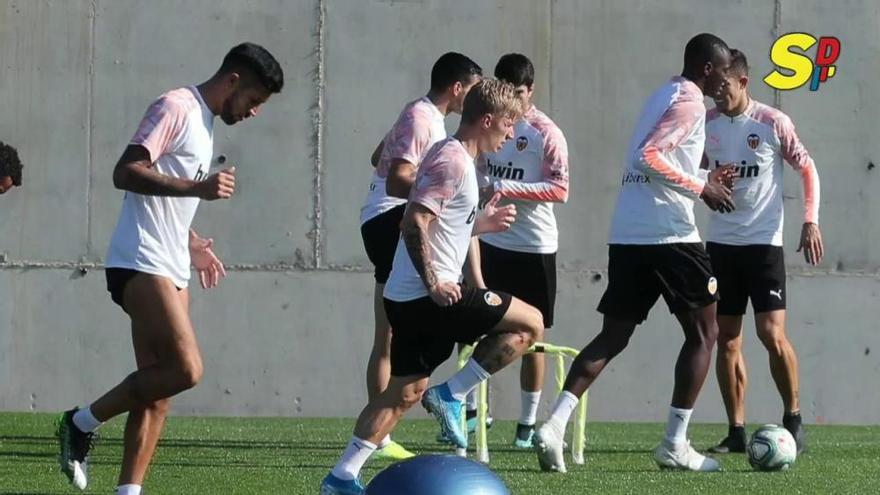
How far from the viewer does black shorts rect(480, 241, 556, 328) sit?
9.34 meters

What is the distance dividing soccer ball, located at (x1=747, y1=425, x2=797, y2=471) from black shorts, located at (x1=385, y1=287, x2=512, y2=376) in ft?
6.58

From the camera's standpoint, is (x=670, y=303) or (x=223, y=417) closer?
(x=670, y=303)

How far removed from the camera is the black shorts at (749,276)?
29.9 ft

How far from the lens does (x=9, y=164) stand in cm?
704

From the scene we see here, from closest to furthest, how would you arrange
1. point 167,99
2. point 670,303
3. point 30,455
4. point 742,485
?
point 167,99 → point 742,485 → point 670,303 → point 30,455

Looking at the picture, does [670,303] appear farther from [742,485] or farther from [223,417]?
[223,417]

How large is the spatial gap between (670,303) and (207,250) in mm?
2277

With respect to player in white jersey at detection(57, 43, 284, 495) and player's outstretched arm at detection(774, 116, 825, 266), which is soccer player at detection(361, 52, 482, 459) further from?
player's outstretched arm at detection(774, 116, 825, 266)

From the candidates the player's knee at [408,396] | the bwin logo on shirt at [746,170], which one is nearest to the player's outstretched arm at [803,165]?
the bwin logo on shirt at [746,170]

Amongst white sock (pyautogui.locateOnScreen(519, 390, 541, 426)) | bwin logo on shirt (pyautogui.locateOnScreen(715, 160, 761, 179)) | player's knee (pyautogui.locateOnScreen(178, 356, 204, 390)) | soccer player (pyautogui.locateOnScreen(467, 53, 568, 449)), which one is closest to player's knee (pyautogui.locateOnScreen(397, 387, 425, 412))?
player's knee (pyautogui.locateOnScreen(178, 356, 204, 390))

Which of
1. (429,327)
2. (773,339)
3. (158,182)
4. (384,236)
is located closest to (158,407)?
(158,182)

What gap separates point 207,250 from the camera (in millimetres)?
6965

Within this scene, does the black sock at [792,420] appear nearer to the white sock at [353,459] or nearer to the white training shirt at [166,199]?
the white sock at [353,459]

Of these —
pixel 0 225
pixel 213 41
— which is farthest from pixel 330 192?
pixel 0 225
